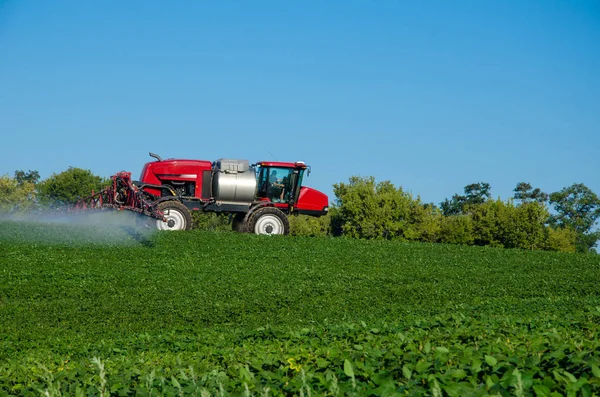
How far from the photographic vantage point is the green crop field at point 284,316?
5520 millimetres

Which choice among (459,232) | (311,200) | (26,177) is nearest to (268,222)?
(311,200)

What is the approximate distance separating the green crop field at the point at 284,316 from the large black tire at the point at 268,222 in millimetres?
1708

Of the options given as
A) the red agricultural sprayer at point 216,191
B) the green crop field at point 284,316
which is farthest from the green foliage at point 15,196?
the green crop field at point 284,316

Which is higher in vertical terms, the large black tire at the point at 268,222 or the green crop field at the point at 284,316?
the large black tire at the point at 268,222

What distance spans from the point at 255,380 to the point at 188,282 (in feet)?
40.2

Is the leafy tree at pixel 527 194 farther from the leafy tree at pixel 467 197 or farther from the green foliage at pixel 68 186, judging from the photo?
the green foliage at pixel 68 186

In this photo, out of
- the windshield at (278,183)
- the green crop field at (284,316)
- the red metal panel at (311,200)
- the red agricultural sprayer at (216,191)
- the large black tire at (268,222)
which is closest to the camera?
the green crop field at (284,316)

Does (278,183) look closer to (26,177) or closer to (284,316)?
(284,316)

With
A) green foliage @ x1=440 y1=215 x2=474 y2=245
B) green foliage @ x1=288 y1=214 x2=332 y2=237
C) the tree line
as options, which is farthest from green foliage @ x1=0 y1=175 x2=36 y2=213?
green foliage @ x1=440 y1=215 x2=474 y2=245

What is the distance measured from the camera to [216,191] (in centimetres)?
2492

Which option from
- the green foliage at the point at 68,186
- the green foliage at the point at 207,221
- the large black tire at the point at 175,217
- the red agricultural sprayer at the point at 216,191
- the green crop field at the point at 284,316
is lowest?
the green crop field at the point at 284,316

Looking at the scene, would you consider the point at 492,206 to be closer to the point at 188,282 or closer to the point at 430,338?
the point at 188,282

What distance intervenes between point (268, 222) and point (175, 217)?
3.31m

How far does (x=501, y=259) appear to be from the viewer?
22.9m
